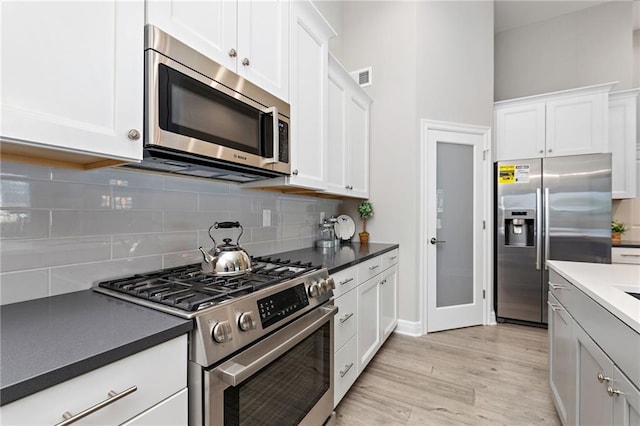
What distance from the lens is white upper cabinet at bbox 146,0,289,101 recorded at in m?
1.12

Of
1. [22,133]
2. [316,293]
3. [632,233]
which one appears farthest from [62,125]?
[632,233]

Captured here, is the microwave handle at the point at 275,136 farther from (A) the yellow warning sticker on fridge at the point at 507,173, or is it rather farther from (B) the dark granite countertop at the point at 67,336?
(A) the yellow warning sticker on fridge at the point at 507,173

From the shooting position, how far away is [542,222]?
124 inches

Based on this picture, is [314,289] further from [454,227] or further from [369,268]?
[454,227]

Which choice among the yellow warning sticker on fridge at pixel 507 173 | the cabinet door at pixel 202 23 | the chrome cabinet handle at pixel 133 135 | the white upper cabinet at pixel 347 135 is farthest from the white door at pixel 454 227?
the chrome cabinet handle at pixel 133 135

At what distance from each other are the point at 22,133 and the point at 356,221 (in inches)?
110

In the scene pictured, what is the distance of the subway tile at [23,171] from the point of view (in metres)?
0.98

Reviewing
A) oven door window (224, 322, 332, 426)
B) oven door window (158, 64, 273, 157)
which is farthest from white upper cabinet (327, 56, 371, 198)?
oven door window (224, 322, 332, 426)

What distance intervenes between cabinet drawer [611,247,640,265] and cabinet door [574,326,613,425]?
253 cm

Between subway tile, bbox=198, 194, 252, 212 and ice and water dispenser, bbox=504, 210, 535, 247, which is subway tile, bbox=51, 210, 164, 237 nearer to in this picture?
subway tile, bbox=198, 194, 252, 212

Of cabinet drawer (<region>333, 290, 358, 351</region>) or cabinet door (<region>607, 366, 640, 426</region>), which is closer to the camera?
cabinet door (<region>607, 366, 640, 426</region>)

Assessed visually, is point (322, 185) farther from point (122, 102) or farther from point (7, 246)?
point (7, 246)

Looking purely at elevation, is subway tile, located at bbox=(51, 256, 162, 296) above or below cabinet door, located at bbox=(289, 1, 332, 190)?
below

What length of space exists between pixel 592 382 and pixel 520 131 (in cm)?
308
